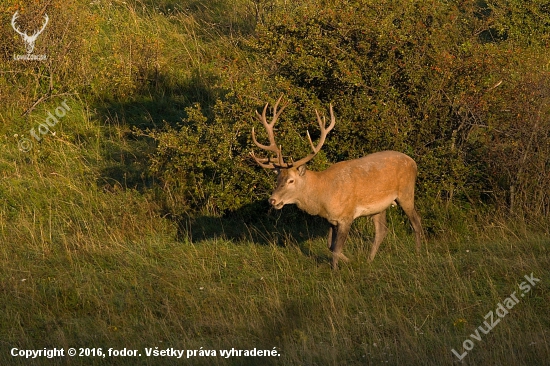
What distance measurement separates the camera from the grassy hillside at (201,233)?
286 inches

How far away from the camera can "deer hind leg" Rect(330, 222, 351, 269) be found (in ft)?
29.7

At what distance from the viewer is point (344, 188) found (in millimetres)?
9383

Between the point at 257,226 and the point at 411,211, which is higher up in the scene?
the point at 411,211

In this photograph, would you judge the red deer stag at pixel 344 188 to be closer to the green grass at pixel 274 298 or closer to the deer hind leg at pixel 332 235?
the deer hind leg at pixel 332 235

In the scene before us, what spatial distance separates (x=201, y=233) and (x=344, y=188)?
6.84 ft

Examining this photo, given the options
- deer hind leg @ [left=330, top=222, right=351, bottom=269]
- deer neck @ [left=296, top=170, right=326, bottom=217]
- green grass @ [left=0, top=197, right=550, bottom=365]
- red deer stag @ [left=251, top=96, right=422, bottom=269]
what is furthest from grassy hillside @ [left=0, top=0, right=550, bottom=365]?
deer neck @ [left=296, top=170, right=326, bottom=217]

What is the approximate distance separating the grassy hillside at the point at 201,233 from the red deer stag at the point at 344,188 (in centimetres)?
38

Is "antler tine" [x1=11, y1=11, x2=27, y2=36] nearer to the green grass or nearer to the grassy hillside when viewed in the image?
the grassy hillside

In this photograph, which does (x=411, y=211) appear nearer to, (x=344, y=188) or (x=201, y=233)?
(x=344, y=188)

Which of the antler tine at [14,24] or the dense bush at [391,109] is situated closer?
the dense bush at [391,109]

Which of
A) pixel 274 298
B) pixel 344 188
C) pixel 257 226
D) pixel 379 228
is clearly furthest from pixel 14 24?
pixel 274 298

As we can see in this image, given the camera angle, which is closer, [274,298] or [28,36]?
[274,298]

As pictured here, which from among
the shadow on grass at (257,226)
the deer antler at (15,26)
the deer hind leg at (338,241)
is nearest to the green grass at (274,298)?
the deer hind leg at (338,241)

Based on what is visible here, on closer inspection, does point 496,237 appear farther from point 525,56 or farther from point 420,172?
point 525,56
